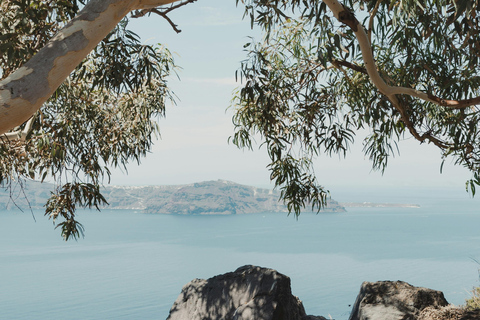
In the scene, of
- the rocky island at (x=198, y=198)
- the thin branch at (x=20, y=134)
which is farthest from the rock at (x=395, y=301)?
the rocky island at (x=198, y=198)

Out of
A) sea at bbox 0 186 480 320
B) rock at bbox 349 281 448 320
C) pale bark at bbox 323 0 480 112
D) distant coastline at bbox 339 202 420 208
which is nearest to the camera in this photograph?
pale bark at bbox 323 0 480 112

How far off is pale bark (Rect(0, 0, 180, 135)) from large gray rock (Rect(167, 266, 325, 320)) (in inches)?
68.2

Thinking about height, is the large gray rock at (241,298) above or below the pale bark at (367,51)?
below

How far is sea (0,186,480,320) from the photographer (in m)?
11.6

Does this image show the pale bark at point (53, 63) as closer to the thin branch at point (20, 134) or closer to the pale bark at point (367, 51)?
the pale bark at point (367, 51)

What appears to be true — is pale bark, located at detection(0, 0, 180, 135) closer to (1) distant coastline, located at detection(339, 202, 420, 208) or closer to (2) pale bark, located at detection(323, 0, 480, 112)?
(2) pale bark, located at detection(323, 0, 480, 112)

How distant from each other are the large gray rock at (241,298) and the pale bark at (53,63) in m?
1.73

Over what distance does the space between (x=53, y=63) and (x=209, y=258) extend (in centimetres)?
1503

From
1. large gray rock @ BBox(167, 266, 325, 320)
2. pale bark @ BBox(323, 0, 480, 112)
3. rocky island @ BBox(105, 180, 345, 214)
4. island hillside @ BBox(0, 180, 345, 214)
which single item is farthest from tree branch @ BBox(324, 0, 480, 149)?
rocky island @ BBox(105, 180, 345, 214)

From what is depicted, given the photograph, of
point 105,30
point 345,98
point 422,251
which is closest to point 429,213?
point 422,251

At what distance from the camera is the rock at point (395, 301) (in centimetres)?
265

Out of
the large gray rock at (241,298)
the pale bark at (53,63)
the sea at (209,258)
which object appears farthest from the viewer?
the sea at (209,258)

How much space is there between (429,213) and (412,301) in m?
30.1

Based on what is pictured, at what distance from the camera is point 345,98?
4098 millimetres
